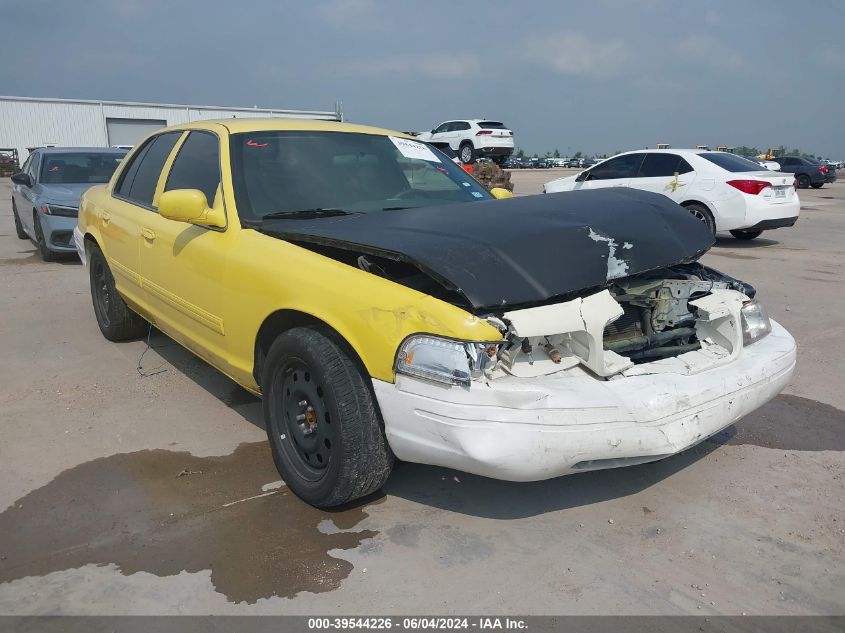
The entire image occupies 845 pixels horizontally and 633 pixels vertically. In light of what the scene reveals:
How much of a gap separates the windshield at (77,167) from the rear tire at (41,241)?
0.59 meters

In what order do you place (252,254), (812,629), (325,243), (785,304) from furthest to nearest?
(785,304)
(252,254)
(325,243)
(812,629)

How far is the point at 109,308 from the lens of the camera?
16.7ft

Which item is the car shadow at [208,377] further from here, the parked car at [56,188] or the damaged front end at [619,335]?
the parked car at [56,188]

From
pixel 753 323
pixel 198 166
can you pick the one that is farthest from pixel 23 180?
pixel 753 323

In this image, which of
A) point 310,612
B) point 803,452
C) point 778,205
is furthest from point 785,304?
point 310,612

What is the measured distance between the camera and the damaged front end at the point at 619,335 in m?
2.39

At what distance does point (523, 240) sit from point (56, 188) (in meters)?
8.14

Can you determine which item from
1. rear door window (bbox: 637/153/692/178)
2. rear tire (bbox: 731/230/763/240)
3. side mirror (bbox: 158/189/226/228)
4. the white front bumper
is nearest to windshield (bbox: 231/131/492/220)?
side mirror (bbox: 158/189/226/228)

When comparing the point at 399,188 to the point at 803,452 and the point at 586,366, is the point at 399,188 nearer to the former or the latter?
the point at 586,366

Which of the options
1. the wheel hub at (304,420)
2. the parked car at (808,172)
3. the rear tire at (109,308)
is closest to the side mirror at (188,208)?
the wheel hub at (304,420)

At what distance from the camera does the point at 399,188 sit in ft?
Result: 12.7

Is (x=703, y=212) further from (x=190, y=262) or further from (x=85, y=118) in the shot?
(x=85, y=118)

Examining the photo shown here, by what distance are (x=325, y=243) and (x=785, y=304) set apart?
5.38 m

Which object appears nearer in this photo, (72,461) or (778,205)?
(72,461)
